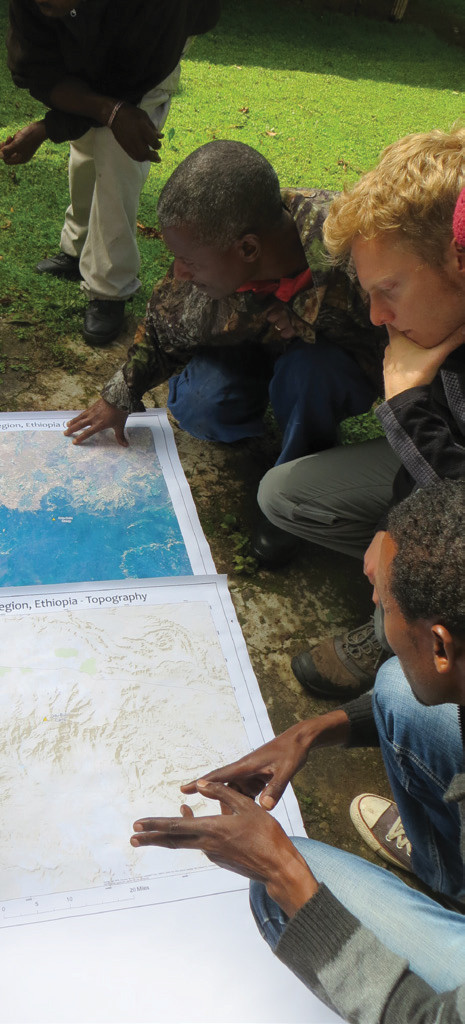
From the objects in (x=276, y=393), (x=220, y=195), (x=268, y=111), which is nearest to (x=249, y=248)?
(x=220, y=195)

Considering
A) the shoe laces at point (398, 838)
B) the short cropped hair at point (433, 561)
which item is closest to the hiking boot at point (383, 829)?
the shoe laces at point (398, 838)

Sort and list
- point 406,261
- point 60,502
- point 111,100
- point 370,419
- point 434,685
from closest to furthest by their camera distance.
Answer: point 434,685, point 406,261, point 60,502, point 111,100, point 370,419

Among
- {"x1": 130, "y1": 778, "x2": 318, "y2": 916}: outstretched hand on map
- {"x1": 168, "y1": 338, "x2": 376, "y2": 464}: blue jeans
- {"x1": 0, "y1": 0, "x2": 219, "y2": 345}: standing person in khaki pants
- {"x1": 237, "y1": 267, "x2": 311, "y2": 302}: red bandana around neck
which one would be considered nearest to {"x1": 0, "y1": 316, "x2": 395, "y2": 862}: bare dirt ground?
{"x1": 168, "y1": 338, "x2": 376, "y2": 464}: blue jeans

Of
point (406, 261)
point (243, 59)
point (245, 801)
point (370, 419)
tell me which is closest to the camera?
point (245, 801)

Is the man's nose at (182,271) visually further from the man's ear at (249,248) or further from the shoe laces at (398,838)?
the shoe laces at (398,838)

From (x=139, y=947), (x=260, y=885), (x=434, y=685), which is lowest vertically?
(x=139, y=947)

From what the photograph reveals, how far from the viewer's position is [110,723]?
147cm

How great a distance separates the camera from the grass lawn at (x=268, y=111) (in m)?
2.72

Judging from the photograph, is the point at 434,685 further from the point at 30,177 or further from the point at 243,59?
the point at 243,59

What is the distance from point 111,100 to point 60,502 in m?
1.12

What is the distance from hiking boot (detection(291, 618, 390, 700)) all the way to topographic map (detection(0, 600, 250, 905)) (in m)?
0.24

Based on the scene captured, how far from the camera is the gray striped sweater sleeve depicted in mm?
936

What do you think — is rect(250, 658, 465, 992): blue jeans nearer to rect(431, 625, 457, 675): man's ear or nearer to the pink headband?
rect(431, 625, 457, 675): man's ear

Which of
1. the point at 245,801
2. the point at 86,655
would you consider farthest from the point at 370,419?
the point at 245,801
